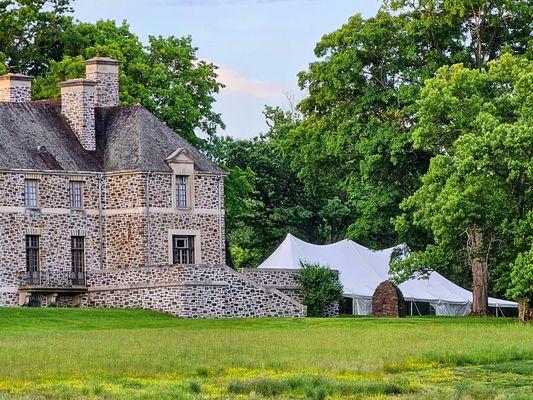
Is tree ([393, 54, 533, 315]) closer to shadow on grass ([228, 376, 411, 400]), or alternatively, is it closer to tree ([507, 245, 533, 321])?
tree ([507, 245, 533, 321])

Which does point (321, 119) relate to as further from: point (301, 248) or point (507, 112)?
point (507, 112)

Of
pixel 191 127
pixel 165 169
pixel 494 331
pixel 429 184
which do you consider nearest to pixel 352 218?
pixel 191 127

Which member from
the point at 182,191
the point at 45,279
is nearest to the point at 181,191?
the point at 182,191

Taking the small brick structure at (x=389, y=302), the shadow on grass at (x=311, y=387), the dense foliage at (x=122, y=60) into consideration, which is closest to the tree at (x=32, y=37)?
the dense foliage at (x=122, y=60)

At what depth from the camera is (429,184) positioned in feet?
222

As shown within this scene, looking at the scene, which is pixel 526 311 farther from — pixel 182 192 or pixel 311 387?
pixel 311 387

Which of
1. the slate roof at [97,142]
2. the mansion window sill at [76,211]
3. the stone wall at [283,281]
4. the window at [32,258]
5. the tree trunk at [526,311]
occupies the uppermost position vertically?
the slate roof at [97,142]

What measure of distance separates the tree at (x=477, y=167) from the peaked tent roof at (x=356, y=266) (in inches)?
424

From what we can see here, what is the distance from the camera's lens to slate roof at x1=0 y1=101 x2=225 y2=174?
73.9m

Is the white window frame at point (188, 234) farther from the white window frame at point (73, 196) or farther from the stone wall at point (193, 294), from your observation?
the white window frame at point (73, 196)

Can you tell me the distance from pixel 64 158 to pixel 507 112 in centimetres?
1918

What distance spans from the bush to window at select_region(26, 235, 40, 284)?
11.6 m

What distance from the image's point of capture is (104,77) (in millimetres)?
78375

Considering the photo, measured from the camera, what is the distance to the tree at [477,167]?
64.1 metres
